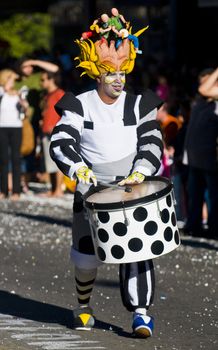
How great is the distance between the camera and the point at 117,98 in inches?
330

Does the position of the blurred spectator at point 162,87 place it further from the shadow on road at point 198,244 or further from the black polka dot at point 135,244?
the black polka dot at point 135,244

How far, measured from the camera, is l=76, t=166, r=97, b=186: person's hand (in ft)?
26.3

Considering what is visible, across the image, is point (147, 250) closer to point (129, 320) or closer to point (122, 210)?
point (122, 210)

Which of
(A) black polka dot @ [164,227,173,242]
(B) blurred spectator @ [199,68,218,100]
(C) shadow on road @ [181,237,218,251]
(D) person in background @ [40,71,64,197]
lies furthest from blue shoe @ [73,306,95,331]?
(D) person in background @ [40,71,64,197]

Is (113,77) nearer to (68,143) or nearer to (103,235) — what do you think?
(68,143)

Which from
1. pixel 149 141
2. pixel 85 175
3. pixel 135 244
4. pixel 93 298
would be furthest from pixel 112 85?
pixel 93 298

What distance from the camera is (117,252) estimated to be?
312 inches

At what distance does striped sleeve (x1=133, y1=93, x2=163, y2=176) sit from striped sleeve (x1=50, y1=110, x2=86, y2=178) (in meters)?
0.37

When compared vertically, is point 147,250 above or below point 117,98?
below

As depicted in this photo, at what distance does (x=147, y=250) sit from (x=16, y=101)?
9.72m

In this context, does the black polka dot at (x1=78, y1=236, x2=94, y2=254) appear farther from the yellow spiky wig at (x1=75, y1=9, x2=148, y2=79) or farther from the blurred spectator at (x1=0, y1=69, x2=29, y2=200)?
the blurred spectator at (x1=0, y1=69, x2=29, y2=200)

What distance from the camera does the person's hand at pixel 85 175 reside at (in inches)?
316

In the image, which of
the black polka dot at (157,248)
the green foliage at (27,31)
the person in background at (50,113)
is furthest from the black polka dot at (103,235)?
the green foliage at (27,31)

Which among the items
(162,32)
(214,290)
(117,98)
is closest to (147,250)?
(117,98)
